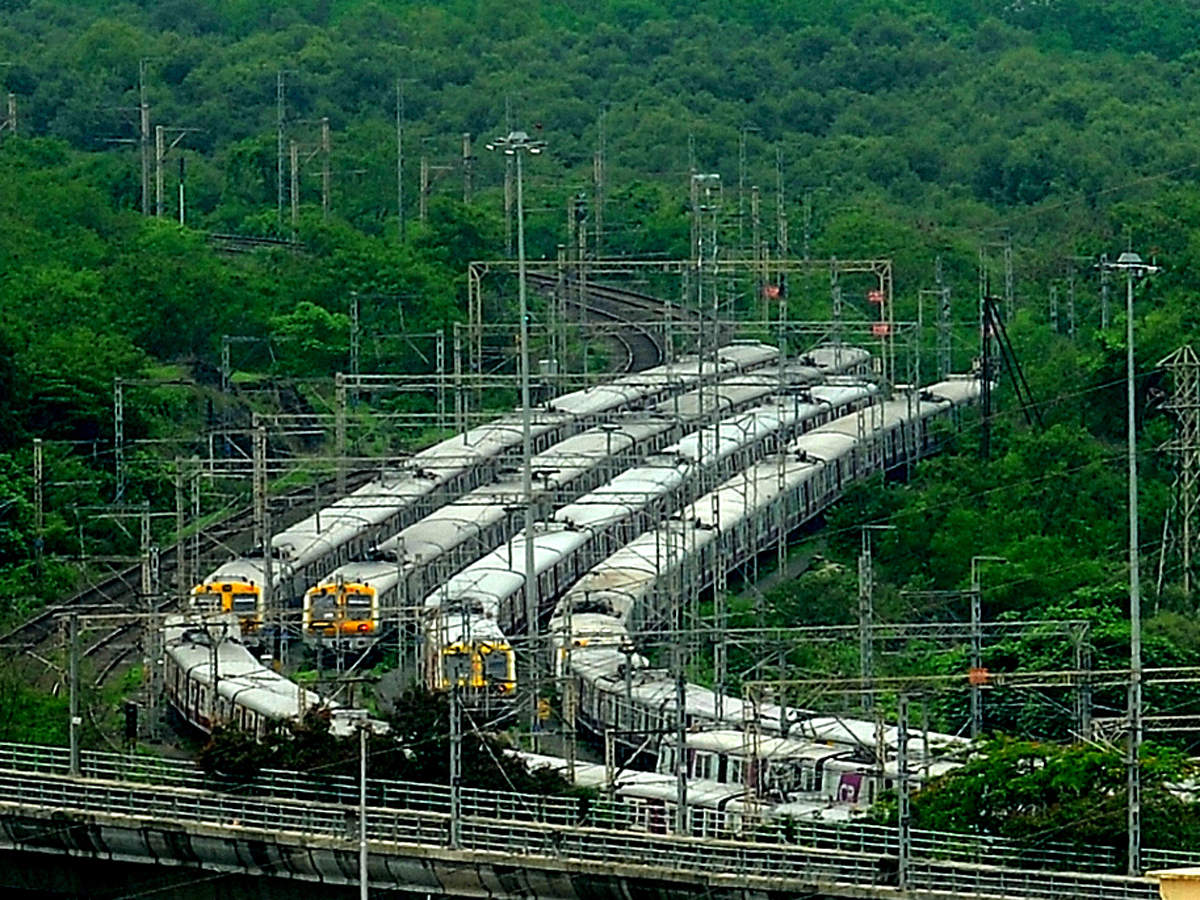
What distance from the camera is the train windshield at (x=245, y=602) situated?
4984 cm

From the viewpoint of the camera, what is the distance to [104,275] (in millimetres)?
71750

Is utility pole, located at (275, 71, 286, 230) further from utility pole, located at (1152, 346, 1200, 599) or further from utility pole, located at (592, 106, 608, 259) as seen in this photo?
utility pole, located at (1152, 346, 1200, 599)

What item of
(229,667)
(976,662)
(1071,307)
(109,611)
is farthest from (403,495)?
(1071,307)

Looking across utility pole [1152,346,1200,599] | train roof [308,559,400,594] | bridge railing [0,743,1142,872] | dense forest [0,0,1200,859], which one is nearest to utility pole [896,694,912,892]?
bridge railing [0,743,1142,872]

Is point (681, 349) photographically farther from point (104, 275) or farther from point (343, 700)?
point (343, 700)

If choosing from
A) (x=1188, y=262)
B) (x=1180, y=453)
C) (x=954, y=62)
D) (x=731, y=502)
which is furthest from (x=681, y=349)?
(x=954, y=62)

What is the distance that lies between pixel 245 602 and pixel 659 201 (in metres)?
40.8

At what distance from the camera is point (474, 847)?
112 ft

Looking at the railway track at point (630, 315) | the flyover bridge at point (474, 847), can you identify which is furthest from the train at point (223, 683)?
the railway track at point (630, 315)

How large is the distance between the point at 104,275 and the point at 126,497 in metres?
13.8

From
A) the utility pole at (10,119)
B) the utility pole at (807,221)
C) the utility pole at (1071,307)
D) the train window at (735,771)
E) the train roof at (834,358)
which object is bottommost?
the train window at (735,771)

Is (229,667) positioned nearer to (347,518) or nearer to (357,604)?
(357,604)

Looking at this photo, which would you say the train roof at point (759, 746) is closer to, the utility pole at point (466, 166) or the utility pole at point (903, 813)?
the utility pole at point (903, 813)

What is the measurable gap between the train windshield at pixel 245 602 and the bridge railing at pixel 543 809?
11151 millimetres
